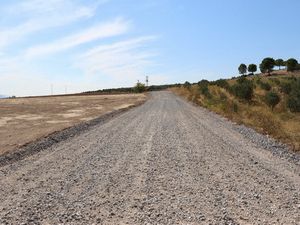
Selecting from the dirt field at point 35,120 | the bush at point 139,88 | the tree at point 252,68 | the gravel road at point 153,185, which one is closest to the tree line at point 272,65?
the tree at point 252,68

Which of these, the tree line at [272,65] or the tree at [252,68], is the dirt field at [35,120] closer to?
the tree line at [272,65]

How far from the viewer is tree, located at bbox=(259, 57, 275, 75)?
140750mm

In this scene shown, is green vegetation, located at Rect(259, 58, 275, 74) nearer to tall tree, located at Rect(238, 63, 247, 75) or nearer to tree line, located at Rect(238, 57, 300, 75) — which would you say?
tree line, located at Rect(238, 57, 300, 75)

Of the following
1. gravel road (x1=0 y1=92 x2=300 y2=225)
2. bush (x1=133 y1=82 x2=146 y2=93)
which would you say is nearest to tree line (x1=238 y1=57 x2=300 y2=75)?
bush (x1=133 y1=82 x2=146 y2=93)

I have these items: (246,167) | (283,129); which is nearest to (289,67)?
(283,129)

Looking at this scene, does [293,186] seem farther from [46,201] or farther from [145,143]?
[145,143]

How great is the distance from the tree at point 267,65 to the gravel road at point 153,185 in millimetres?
130861

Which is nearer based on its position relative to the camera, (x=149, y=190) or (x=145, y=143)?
(x=149, y=190)

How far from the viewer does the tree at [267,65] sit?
141 metres

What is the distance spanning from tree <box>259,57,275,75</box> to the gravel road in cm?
13086

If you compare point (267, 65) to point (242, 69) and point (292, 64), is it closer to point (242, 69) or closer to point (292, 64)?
point (292, 64)

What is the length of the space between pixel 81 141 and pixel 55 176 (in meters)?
7.19

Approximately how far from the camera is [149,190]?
9.21 m

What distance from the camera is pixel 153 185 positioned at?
31.6ft
